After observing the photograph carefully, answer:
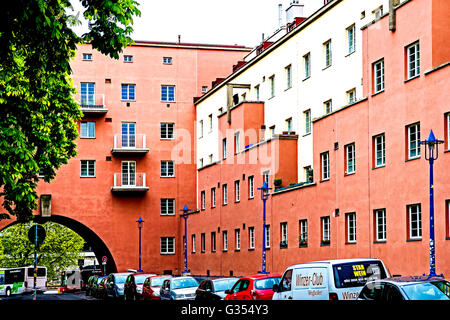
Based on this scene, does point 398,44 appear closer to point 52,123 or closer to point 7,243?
point 52,123

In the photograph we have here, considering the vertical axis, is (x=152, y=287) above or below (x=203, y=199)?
below

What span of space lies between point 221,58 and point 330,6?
2591 cm

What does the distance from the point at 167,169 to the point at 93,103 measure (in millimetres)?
8124

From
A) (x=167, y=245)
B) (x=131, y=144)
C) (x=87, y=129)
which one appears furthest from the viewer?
(x=167, y=245)

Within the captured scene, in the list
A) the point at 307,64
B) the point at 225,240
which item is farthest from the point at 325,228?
the point at 225,240

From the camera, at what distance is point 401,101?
2961 cm

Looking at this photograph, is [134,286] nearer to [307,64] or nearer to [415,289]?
[307,64]

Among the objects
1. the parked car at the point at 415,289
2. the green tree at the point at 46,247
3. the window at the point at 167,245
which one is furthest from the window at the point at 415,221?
the green tree at the point at 46,247

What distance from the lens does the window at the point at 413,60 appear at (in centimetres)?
2905

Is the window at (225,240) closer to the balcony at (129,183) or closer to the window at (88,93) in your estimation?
the balcony at (129,183)

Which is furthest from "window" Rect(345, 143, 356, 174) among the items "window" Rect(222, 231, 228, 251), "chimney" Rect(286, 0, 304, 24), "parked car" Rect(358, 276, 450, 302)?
"parked car" Rect(358, 276, 450, 302)

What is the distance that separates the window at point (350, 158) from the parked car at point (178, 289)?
338 inches

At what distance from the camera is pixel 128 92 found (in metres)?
63.1

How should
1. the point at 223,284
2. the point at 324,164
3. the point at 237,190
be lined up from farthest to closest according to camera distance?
the point at 237,190
the point at 324,164
the point at 223,284
